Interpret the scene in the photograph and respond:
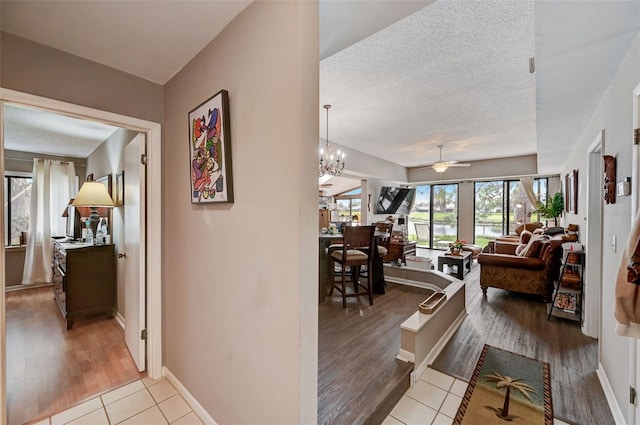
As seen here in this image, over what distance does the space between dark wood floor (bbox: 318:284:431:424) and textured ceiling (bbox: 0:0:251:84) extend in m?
2.38

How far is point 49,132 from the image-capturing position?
3355 mm

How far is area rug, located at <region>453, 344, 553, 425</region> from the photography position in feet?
5.56

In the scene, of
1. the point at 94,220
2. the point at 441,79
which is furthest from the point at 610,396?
the point at 94,220

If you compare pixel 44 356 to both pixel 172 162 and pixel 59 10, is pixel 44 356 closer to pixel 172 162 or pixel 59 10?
pixel 172 162

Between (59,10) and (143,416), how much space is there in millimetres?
2433

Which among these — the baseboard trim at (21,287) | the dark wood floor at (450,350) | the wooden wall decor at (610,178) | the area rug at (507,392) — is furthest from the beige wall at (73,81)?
the baseboard trim at (21,287)

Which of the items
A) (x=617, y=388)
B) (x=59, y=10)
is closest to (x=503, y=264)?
(x=617, y=388)

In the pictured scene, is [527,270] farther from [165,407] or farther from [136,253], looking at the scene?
[136,253]

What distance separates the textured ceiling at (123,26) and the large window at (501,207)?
8211 mm

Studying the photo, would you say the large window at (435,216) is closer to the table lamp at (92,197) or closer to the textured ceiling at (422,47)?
the textured ceiling at (422,47)

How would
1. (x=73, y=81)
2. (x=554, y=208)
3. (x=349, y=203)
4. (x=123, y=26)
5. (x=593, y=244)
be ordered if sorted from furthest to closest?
(x=349, y=203), (x=554, y=208), (x=593, y=244), (x=73, y=81), (x=123, y=26)

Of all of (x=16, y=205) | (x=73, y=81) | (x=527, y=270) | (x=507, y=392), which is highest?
(x=73, y=81)

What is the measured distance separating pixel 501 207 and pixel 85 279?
9.16 m

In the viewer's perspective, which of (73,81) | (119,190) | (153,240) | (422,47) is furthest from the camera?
(119,190)
